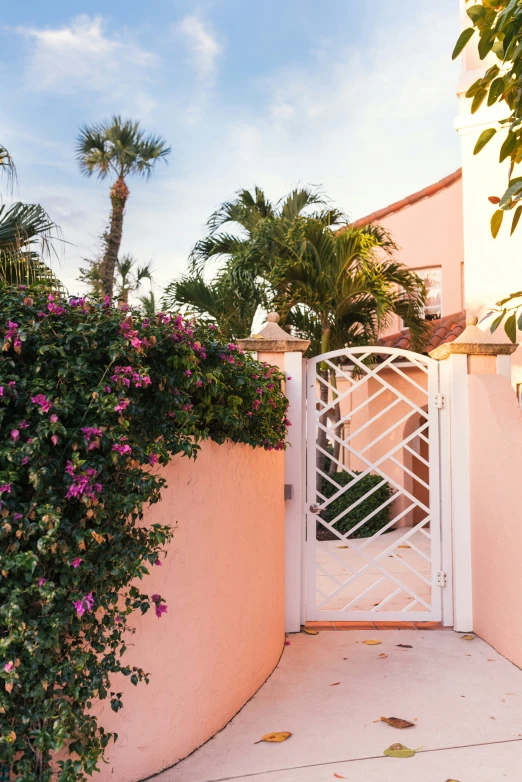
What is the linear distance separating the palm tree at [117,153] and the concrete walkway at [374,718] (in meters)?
15.0

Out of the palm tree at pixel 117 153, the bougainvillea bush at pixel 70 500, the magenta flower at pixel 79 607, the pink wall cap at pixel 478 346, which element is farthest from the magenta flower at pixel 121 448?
the palm tree at pixel 117 153

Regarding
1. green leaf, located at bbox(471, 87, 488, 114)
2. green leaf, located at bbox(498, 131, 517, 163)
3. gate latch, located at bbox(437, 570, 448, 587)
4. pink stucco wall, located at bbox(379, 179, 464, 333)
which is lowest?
gate latch, located at bbox(437, 570, 448, 587)

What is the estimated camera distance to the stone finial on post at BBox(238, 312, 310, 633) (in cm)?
533

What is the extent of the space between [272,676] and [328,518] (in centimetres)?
773

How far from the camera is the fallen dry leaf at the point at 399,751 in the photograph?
125 inches

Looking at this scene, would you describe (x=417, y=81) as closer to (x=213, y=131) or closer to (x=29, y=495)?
(x=213, y=131)

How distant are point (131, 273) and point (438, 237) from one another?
9955 millimetres

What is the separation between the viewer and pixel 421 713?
3699 millimetres

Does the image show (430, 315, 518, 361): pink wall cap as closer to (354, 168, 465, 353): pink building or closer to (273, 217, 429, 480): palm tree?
(273, 217, 429, 480): palm tree

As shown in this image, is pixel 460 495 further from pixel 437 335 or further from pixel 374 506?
pixel 437 335

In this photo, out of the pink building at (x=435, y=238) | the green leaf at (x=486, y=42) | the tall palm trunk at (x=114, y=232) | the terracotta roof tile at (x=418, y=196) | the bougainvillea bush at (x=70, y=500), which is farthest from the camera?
the tall palm trunk at (x=114, y=232)

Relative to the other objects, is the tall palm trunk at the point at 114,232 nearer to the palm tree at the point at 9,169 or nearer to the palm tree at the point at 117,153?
the palm tree at the point at 117,153

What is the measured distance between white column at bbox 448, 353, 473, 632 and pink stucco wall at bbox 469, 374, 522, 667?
0.06 meters

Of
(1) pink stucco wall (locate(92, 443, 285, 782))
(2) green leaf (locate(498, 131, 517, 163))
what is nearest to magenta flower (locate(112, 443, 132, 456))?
(1) pink stucco wall (locate(92, 443, 285, 782))
